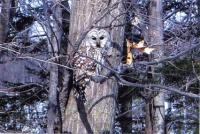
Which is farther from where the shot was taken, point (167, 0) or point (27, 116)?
point (167, 0)

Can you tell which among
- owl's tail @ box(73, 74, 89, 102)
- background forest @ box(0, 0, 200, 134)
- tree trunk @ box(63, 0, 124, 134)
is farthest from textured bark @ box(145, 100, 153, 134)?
owl's tail @ box(73, 74, 89, 102)

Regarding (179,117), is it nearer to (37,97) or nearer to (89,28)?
(37,97)

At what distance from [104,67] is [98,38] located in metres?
0.46

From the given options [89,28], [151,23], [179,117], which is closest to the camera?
[89,28]

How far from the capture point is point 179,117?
841 centimetres

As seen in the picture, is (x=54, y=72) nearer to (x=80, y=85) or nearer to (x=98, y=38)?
(x=80, y=85)

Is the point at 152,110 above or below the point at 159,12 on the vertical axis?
below

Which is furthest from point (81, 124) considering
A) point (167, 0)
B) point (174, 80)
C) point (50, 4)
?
point (167, 0)

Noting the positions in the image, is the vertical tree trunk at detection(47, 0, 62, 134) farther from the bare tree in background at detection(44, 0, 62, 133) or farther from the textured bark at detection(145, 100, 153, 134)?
the textured bark at detection(145, 100, 153, 134)

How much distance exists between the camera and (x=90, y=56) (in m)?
3.75

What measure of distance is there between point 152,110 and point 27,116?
230 cm

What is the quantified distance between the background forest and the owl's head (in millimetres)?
73

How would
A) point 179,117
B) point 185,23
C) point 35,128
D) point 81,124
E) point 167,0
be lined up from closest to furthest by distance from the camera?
point 81,124 → point 185,23 → point 35,128 → point 179,117 → point 167,0

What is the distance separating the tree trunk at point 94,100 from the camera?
3.82 m
